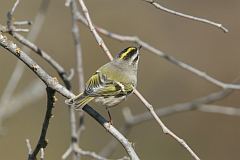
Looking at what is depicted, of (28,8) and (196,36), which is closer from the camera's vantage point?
(28,8)

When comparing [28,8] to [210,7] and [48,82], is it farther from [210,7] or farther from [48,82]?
[48,82]

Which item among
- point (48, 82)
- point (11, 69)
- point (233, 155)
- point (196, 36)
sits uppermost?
point (48, 82)

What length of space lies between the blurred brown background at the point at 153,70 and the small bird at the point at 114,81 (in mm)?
4761

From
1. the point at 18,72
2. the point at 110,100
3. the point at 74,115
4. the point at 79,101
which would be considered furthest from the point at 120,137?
the point at 18,72

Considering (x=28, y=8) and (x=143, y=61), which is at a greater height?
(x=28, y=8)

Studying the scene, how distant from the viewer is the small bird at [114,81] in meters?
3.20

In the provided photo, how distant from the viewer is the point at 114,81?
3395 millimetres

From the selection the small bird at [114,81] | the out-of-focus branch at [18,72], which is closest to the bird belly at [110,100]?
the small bird at [114,81]

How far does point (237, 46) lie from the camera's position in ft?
36.7

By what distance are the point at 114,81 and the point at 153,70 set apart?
7.40 meters

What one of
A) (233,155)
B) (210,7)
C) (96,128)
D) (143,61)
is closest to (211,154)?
(233,155)

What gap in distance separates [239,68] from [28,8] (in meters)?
3.73

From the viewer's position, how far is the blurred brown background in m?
8.86

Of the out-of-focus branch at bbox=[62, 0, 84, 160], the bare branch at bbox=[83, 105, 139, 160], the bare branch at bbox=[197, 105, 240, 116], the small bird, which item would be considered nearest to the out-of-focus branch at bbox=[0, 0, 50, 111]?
the out-of-focus branch at bbox=[62, 0, 84, 160]
